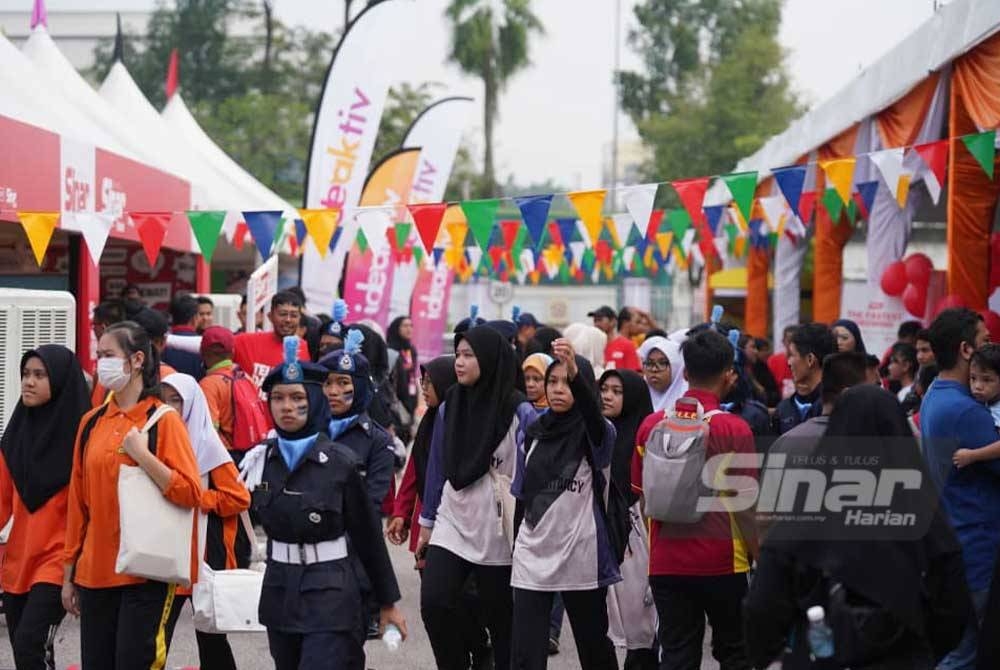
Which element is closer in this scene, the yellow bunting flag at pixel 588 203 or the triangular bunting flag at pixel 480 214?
the yellow bunting flag at pixel 588 203

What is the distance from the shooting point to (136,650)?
5457 millimetres

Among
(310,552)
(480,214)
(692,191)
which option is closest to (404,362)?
(480,214)

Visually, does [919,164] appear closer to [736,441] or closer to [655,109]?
[736,441]

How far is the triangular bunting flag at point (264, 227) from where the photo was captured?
41.3 feet

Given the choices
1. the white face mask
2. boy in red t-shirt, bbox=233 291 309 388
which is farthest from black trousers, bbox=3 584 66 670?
boy in red t-shirt, bbox=233 291 309 388

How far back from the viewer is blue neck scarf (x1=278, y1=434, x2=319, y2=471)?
5.39m

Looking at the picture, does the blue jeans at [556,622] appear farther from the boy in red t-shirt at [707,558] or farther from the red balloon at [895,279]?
the red balloon at [895,279]

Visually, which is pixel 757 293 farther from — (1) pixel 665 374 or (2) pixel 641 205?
(1) pixel 665 374

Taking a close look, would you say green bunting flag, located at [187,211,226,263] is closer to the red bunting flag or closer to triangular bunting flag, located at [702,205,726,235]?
the red bunting flag

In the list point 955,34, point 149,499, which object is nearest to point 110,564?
point 149,499

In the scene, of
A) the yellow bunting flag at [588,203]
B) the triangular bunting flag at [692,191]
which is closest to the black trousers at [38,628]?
the yellow bunting flag at [588,203]

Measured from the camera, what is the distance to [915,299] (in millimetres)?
13844

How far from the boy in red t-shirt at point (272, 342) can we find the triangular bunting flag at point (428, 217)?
3.02 m

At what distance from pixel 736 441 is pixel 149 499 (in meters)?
2.38
